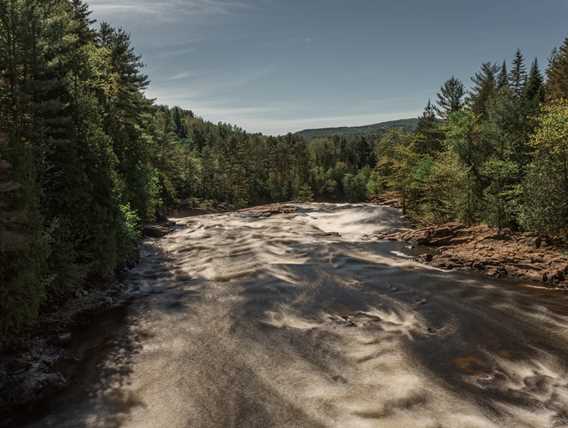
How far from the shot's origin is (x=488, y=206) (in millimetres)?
33469

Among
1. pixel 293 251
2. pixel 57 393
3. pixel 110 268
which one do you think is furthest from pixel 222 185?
pixel 57 393

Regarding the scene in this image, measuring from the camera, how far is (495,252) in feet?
85.6

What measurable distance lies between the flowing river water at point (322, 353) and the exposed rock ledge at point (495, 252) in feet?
6.83

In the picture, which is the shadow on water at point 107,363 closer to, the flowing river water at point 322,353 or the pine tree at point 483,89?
the flowing river water at point 322,353

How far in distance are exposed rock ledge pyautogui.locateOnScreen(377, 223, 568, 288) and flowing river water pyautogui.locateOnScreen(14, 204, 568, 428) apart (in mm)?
2081

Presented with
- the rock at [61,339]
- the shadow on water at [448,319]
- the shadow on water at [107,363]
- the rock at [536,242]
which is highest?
the rock at [536,242]

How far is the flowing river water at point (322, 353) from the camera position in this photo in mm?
10064

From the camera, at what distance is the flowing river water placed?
10.1 meters

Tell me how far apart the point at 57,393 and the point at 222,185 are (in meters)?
97.7

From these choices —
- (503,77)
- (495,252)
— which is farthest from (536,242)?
(503,77)

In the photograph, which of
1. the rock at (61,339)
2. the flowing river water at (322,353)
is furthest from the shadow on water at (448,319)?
the rock at (61,339)

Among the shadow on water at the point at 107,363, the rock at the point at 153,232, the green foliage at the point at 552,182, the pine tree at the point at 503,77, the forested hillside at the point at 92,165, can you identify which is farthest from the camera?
the pine tree at the point at 503,77

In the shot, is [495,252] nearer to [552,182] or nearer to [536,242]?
[536,242]

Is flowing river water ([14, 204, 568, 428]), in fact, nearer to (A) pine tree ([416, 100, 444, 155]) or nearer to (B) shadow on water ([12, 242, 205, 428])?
(B) shadow on water ([12, 242, 205, 428])
